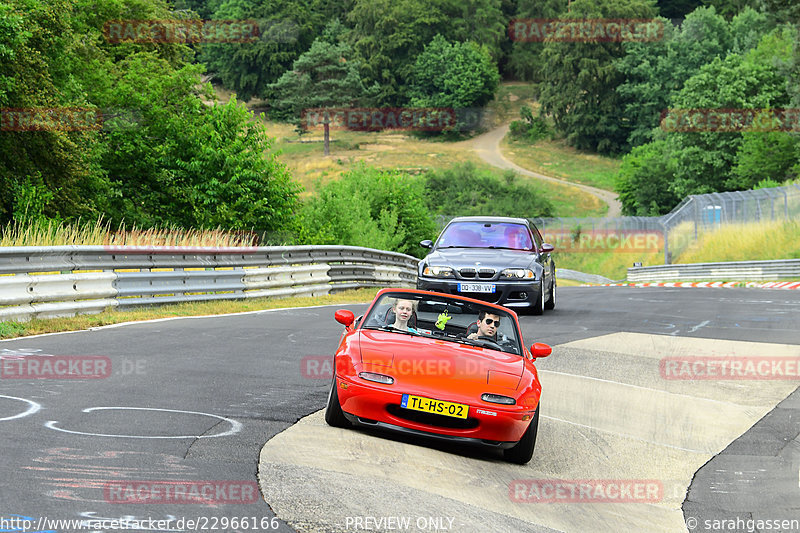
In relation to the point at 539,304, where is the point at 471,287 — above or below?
above

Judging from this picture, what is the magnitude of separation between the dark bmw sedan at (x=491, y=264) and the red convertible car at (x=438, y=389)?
343 inches

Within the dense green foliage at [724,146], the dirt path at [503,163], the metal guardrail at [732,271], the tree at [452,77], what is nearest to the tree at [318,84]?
the tree at [452,77]

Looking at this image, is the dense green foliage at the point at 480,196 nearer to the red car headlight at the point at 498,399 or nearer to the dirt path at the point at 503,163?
the dirt path at the point at 503,163

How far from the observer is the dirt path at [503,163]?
95.8 metres

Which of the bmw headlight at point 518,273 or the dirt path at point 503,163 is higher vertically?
the bmw headlight at point 518,273

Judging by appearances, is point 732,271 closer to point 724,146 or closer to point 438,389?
point 724,146

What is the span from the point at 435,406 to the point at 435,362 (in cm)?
48

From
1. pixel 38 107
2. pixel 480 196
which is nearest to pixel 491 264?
pixel 38 107

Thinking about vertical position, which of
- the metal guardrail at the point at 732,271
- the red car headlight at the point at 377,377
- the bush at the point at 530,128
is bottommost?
the bush at the point at 530,128

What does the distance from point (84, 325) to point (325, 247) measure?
33.5ft

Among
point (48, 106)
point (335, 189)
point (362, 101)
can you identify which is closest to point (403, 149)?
point (362, 101)

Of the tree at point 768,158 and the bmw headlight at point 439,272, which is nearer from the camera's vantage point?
the bmw headlight at point 439,272

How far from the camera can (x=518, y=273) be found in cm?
1695

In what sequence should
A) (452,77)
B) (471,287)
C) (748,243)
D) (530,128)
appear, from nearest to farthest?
1. (471,287)
2. (748,243)
3. (530,128)
4. (452,77)
